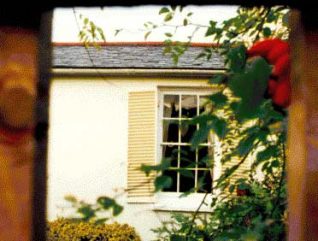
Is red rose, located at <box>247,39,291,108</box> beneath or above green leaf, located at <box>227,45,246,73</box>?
beneath

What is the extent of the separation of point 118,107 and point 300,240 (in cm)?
819

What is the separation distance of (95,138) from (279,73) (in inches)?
315

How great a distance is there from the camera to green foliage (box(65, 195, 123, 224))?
2.20ft

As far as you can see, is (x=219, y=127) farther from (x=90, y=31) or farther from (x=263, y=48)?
(x=90, y=31)

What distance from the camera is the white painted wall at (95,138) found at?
8531mm

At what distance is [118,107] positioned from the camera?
8758 mm

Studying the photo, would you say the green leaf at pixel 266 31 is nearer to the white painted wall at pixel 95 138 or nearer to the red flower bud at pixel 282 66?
the red flower bud at pixel 282 66

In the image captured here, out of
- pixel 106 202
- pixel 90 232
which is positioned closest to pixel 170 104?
pixel 90 232

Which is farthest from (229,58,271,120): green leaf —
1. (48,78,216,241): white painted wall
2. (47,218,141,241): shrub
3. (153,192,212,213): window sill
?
(48,78,216,241): white painted wall

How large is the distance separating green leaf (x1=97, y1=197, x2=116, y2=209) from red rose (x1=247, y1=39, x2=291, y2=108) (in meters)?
0.21

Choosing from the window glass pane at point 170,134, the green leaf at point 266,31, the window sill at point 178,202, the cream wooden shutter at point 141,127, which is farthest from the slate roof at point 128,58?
the green leaf at point 266,31

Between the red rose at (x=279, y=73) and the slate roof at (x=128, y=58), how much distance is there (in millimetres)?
7609

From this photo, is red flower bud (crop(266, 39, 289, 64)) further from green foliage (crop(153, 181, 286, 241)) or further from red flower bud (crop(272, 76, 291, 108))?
green foliage (crop(153, 181, 286, 241))

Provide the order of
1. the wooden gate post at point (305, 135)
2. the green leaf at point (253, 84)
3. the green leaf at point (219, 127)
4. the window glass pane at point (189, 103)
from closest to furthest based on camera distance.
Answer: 1. the wooden gate post at point (305, 135)
2. the green leaf at point (253, 84)
3. the green leaf at point (219, 127)
4. the window glass pane at point (189, 103)
